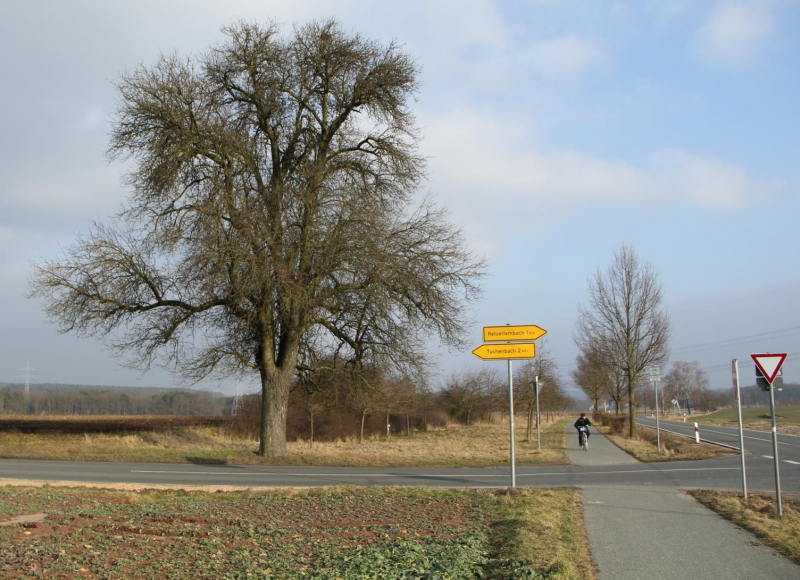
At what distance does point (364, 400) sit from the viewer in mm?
23188

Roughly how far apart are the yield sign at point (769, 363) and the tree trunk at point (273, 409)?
47.2 ft

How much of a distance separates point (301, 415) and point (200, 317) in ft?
62.6

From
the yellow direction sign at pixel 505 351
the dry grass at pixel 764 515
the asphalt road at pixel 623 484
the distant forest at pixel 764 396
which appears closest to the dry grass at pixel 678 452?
the asphalt road at pixel 623 484

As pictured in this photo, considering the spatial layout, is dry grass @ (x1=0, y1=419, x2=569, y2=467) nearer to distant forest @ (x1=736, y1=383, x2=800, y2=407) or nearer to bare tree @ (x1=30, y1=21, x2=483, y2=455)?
bare tree @ (x1=30, y1=21, x2=483, y2=455)

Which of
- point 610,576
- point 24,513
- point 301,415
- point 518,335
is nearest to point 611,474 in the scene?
point 518,335

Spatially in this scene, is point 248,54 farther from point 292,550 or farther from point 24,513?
point 292,550

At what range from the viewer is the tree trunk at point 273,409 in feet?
70.9

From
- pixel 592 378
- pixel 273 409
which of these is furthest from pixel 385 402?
pixel 592 378

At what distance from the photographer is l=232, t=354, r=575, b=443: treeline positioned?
75.6ft

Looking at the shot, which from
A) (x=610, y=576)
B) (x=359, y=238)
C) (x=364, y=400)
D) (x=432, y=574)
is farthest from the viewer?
(x=364, y=400)

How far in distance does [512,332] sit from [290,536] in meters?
7.18

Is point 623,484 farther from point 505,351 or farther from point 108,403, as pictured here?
point 108,403

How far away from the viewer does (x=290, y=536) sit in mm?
8000

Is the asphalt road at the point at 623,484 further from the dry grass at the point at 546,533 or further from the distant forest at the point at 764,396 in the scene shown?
the distant forest at the point at 764,396
